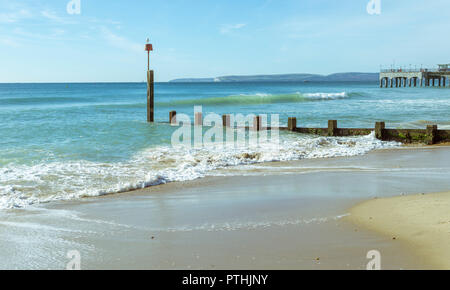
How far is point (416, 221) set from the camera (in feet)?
18.8

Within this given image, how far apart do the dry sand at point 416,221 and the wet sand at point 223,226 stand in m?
0.16

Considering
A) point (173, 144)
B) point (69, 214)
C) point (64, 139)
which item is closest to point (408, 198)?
point (69, 214)

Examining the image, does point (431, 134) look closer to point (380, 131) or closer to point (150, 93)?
point (380, 131)

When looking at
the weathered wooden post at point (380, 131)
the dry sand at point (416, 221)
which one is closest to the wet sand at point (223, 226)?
the dry sand at point (416, 221)

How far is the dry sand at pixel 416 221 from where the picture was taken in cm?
473

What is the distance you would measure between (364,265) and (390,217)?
1.94m

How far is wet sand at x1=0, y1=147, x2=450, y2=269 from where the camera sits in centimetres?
468

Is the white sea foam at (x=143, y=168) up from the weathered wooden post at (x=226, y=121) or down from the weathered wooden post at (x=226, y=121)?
down

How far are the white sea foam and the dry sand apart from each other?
4.40 metres

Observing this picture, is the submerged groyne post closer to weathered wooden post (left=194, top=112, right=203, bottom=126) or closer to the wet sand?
the wet sand

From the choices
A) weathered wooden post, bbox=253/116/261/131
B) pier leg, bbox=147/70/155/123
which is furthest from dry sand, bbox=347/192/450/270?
pier leg, bbox=147/70/155/123

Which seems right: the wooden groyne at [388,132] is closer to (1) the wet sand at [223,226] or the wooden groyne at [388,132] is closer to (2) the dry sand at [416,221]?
(1) the wet sand at [223,226]
